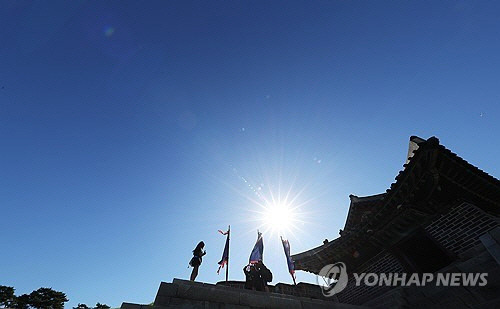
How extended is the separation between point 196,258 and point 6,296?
40747 mm

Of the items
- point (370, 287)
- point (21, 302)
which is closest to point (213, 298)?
point (370, 287)

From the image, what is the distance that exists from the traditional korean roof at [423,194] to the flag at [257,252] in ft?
12.6

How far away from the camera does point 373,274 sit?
36.5ft

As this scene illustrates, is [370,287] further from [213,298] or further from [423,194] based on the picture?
[213,298]

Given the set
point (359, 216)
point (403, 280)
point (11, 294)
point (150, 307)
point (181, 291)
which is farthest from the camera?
point (11, 294)

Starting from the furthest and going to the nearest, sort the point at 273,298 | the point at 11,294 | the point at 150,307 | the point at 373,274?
1. the point at 11,294
2. the point at 373,274
3. the point at 273,298
4. the point at 150,307

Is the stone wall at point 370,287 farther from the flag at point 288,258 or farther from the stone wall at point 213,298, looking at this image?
the stone wall at point 213,298

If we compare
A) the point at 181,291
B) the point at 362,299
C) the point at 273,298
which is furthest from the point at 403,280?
the point at 181,291

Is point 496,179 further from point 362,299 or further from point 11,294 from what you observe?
point 11,294

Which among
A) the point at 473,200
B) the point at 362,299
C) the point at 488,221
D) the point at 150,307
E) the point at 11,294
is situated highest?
the point at 11,294

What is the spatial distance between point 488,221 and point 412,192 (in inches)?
97.5

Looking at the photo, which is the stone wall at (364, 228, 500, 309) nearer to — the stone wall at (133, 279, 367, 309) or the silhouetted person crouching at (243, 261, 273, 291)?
the stone wall at (133, 279, 367, 309)

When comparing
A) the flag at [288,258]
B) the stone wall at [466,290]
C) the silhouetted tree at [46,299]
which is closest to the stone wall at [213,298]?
the stone wall at [466,290]

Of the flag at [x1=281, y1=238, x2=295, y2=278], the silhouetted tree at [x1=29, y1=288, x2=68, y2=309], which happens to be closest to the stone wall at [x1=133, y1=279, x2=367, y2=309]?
the flag at [x1=281, y1=238, x2=295, y2=278]
